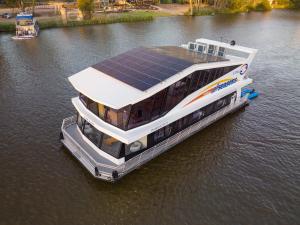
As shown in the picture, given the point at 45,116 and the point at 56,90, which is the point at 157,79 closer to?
the point at 45,116

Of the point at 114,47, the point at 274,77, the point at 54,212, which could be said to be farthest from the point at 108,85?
the point at 114,47

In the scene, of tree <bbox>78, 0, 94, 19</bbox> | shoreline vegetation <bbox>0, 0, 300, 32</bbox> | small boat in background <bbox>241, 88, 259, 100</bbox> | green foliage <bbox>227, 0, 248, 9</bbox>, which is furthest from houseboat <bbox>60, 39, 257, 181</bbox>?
green foliage <bbox>227, 0, 248, 9</bbox>

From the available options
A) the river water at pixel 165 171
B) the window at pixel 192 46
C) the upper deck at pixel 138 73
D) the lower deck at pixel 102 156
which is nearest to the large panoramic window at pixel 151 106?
the upper deck at pixel 138 73

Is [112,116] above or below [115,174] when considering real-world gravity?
above

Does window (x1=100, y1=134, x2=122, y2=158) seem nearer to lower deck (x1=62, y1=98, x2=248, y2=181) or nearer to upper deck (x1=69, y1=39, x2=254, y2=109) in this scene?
lower deck (x1=62, y1=98, x2=248, y2=181)

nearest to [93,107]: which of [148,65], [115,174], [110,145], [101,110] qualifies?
[101,110]

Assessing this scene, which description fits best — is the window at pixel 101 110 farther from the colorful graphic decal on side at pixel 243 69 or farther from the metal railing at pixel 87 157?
the colorful graphic decal on side at pixel 243 69

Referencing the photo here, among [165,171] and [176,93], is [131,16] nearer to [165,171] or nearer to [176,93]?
[176,93]
